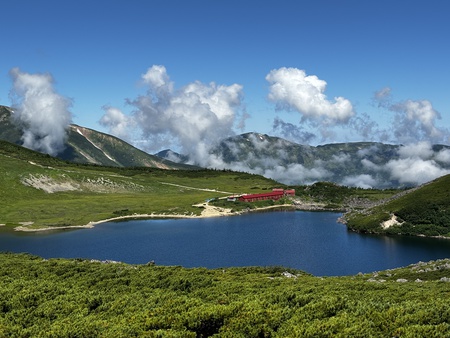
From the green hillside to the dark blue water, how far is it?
18.3 feet

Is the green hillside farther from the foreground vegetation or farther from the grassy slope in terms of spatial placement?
the foreground vegetation

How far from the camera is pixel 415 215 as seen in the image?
111 meters

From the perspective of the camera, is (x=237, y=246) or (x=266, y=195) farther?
(x=266, y=195)

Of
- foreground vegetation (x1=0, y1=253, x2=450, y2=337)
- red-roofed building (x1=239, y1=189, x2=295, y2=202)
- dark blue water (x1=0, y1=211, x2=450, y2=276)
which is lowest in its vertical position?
dark blue water (x1=0, y1=211, x2=450, y2=276)

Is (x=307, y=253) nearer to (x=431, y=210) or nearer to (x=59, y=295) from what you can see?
(x=431, y=210)

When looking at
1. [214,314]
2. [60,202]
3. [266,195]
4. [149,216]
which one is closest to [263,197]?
[266,195]

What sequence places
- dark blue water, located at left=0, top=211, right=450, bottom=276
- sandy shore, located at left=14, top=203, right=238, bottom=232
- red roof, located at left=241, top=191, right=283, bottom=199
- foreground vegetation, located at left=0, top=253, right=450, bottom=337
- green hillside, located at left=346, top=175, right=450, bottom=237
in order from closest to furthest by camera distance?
foreground vegetation, located at left=0, top=253, right=450, bottom=337, dark blue water, located at left=0, top=211, right=450, bottom=276, green hillside, located at left=346, top=175, right=450, bottom=237, sandy shore, located at left=14, top=203, right=238, bottom=232, red roof, located at left=241, top=191, right=283, bottom=199

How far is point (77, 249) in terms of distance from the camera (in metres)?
87.0

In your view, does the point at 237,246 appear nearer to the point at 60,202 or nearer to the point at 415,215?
the point at 415,215

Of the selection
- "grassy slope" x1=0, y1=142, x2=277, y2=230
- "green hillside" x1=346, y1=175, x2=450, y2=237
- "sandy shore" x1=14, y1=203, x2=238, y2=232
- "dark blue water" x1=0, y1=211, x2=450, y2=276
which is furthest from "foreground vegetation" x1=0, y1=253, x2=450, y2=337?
"grassy slope" x1=0, y1=142, x2=277, y2=230

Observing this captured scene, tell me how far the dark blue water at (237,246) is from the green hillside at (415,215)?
557cm

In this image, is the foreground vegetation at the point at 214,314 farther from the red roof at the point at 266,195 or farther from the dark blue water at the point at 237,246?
the red roof at the point at 266,195

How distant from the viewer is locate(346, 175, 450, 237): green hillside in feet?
345

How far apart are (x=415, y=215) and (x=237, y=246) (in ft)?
183
